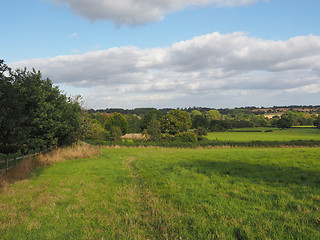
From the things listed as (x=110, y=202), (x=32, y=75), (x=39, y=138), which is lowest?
(x=110, y=202)

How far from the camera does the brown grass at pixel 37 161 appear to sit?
13.5m

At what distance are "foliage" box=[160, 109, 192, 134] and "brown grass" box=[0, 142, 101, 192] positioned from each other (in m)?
57.9

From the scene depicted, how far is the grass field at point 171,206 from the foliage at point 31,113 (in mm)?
3400

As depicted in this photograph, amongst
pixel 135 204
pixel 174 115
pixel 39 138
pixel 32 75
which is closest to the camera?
pixel 135 204

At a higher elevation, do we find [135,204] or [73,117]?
[73,117]

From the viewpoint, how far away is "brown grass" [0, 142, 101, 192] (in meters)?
13.5

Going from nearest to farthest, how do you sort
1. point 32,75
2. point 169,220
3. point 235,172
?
point 169,220 → point 235,172 → point 32,75

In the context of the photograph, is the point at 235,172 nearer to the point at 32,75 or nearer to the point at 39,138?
the point at 39,138

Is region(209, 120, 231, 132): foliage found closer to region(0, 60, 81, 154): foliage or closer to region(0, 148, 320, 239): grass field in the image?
region(0, 60, 81, 154): foliage

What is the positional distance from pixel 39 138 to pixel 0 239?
656 inches

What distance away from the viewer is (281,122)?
10612cm

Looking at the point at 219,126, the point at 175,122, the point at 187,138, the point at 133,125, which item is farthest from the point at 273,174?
the point at 133,125

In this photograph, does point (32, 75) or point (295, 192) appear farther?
point (32, 75)

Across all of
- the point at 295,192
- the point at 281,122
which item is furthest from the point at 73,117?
the point at 281,122
